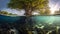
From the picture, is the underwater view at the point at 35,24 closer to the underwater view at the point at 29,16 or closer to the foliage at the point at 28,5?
the underwater view at the point at 29,16

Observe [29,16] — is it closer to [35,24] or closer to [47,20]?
[35,24]

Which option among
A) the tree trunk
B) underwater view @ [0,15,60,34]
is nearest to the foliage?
the tree trunk

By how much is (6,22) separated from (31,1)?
1.59 ft

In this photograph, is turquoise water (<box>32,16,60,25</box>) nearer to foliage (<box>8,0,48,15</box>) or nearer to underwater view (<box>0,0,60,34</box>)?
underwater view (<box>0,0,60,34</box>)

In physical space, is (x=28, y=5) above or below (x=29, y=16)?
above

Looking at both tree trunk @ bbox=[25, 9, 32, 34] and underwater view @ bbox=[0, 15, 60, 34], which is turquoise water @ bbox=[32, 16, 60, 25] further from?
tree trunk @ bbox=[25, 9, 32, 34]

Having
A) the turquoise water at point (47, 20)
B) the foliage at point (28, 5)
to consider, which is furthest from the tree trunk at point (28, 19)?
the turquoise water at point (47, 20)

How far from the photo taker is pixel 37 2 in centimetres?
177

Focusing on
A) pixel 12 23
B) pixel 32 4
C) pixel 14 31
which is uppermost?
pixel 32 4

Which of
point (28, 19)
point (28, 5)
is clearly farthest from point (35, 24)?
point (28, 5)

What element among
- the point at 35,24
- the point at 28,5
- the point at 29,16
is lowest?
the point at 35,24

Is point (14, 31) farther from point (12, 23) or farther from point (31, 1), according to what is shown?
point (31, 1)

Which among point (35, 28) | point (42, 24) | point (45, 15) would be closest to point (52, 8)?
point (45, 15)

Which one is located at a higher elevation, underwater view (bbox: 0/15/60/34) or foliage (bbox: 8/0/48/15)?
foliage (bbox: 8/0/48/15)
